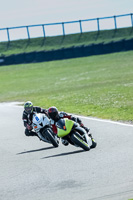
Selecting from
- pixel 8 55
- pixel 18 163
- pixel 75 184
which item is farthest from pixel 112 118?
pixel 8 55

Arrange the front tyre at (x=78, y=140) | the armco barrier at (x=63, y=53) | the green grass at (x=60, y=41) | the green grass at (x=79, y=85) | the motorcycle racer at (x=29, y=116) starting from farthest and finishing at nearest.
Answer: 1. the green grass at (x=60, y=41)
2. the armco barrier at (x=63, y=53)
3. the green grass at (x=79, y=85)
4. the motorcycle racer at (x=29, y=116)
5. the front tyre at (x=78, y=140)

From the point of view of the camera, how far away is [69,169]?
9.34 metres

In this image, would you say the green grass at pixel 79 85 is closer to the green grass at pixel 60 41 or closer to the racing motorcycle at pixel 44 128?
the racing motorcycle at pixel 44 128

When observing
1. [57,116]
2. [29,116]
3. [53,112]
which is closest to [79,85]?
[29,116]

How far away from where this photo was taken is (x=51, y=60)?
2032 inches

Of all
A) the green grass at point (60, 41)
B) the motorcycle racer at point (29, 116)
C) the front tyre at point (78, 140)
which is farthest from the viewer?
the green grass at point (60, 41)

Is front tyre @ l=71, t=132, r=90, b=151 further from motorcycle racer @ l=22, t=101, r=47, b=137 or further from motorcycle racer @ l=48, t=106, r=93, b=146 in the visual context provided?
motorcycle racer @ l=22, t=101, r=47, b=137

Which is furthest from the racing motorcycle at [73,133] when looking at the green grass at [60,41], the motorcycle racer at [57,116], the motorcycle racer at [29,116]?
the green grass at [60,41]

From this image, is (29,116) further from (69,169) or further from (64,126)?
(69,169)

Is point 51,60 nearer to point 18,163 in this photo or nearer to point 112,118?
point 112,118

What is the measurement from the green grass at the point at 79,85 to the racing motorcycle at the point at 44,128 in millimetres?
4417

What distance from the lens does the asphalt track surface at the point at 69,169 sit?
24.8 feet

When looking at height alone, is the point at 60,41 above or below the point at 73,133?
below

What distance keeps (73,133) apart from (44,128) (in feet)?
5.00
